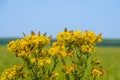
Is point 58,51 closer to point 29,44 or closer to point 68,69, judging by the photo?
point 68,69

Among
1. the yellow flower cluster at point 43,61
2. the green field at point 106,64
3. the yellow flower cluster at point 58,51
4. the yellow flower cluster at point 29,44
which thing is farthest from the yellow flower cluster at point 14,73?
the green field at point 106,64

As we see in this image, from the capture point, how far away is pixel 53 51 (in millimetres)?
7766

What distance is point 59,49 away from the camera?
25.6 ft

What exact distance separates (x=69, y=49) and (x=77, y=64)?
0.34 m

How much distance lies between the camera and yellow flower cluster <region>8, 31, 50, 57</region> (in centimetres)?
778

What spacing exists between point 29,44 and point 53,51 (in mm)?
480

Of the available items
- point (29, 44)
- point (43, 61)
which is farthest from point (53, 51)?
point (29, 44)

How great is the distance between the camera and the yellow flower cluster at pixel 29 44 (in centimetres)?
778

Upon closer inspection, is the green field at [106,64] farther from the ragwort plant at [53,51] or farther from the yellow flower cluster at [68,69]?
the yellow flower cluster at [68,69]

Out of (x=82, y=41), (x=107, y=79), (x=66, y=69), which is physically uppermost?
(x=82, y=41)

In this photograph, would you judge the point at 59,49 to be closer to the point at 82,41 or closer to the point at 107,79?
the point at 82,41

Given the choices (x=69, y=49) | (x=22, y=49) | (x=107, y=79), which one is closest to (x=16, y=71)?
(x=22, y=49)

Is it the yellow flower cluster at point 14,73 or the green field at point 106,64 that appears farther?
the green field at point 106,64

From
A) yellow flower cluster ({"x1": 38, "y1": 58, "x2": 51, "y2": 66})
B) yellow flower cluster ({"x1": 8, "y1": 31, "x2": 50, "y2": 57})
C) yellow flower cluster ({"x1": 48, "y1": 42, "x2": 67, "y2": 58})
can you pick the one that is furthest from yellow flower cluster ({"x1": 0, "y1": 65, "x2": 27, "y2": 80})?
yellow flower cluster ({"x1": 48, "y1": 42, "x2": 67, "y2": 58})
